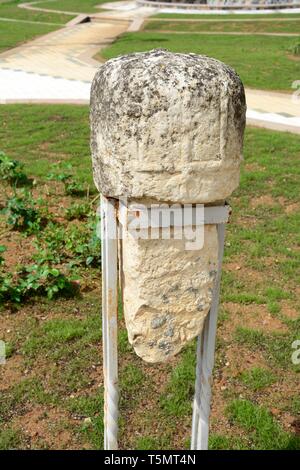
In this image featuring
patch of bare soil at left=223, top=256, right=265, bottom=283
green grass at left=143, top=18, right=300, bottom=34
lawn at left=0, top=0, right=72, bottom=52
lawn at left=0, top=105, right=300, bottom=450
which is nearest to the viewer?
lawn at left=0, top=105, right=300, bottom=450

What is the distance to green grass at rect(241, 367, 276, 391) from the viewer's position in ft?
11.3

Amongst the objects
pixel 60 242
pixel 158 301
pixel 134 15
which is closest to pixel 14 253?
pixel 60 242

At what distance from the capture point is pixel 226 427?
3.16 m

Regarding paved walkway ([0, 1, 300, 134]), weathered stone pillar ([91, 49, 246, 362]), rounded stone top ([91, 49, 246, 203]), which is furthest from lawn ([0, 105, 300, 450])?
paved walkway ([0, 1, 300, 134])

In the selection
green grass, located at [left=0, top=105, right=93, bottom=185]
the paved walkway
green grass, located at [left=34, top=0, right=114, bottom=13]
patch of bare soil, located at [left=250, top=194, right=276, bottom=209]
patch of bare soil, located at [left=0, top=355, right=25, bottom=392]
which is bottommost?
patch of bare soil, located at [left=0, top=355, right=25, bottom=392]

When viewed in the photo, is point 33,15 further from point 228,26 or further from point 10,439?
point 10,439

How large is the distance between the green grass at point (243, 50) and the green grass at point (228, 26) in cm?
166

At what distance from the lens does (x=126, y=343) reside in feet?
12.5

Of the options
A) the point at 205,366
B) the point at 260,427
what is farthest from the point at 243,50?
the point at 205,366

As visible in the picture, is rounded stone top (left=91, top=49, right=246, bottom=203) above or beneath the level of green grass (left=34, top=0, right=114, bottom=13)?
beneath

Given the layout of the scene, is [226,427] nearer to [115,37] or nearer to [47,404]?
[47,404]

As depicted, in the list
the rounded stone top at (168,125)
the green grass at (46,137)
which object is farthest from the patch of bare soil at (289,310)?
the green grass at (46,137)

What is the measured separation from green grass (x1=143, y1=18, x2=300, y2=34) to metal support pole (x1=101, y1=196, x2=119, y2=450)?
18.2m

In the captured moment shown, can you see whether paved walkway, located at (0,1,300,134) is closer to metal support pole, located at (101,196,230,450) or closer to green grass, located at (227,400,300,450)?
green grass, located at (227,400,300,450)
